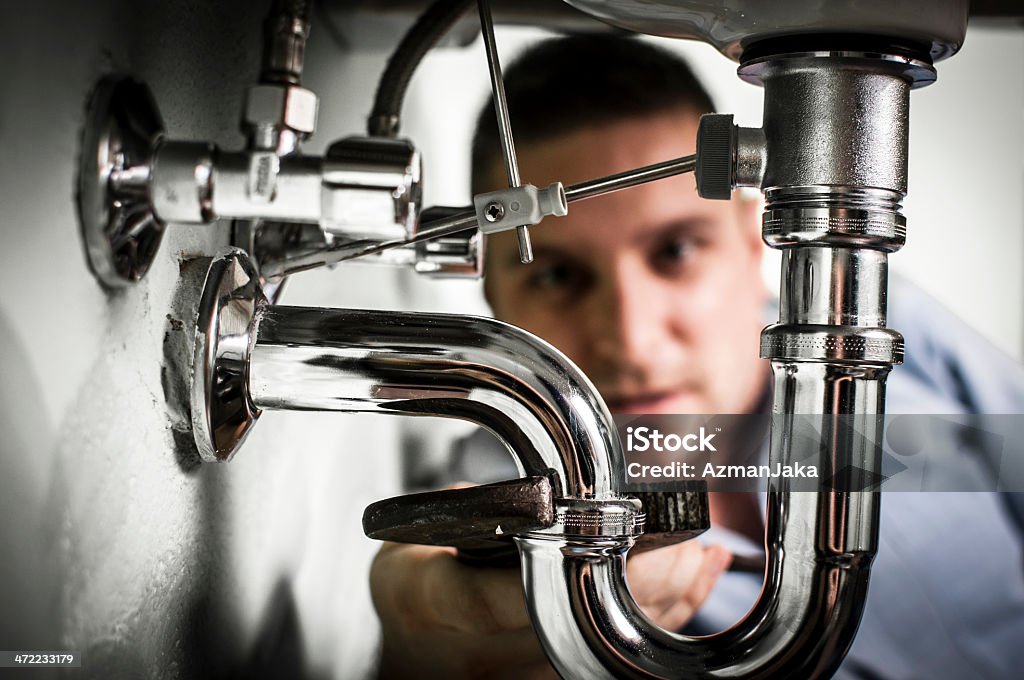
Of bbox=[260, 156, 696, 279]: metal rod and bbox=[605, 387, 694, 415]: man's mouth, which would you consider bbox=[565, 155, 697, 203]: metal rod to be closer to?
bbox=[260, 156, 696, 279]: metal rod

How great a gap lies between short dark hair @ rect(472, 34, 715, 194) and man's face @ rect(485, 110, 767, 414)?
1 centimetres

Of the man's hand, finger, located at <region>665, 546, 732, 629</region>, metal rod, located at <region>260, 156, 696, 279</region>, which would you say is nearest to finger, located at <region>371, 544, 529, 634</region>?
the man's hand

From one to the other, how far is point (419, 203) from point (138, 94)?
0.14 meters

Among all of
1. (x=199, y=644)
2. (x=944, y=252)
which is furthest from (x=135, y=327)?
(x=944, y=252)

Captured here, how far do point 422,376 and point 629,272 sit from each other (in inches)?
10.1

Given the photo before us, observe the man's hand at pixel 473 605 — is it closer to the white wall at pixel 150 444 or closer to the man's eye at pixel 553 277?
the white wall at pixel 150 444

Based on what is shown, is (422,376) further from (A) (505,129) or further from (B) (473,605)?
(B) (473,605)

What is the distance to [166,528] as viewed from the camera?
490 millimetres

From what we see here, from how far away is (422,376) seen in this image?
44cm

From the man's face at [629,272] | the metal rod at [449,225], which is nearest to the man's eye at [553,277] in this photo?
the man's face at [629,272]

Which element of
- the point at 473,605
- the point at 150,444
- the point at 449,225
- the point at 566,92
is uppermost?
the point at 566,92

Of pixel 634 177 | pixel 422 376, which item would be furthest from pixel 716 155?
pixel 422 376

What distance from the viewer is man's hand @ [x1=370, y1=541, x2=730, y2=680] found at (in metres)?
0.63

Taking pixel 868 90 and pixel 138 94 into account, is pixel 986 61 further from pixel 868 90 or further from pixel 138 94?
pixel 138 94
